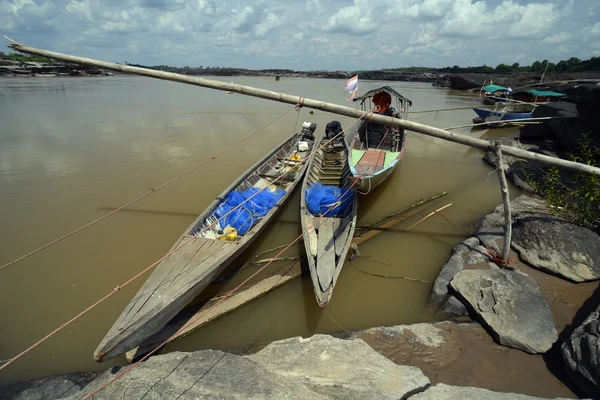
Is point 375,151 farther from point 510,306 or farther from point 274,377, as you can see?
point 274,377

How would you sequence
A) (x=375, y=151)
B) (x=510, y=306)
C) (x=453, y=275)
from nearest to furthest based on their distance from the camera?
(x=510, y=306) → (x=453, y=275) → (x=375, y=151)

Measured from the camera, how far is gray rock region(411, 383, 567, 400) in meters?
3.42

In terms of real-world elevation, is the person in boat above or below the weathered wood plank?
above

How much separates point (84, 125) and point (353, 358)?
22.2 metres

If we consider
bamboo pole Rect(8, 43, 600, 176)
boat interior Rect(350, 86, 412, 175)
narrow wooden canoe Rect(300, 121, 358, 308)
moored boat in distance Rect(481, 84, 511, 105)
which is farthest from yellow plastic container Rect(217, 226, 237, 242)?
moored boat in distance Rect(481, 84, 511, 105)

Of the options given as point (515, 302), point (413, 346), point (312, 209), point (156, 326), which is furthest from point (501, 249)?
point (156, 326)

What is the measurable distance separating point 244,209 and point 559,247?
7.38 m

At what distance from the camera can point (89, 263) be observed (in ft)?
21.7

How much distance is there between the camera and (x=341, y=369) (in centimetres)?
374

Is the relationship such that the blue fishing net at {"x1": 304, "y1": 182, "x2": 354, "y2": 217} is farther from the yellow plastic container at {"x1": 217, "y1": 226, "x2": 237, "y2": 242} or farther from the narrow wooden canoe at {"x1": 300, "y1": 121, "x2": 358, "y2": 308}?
the yellow plastic container at {"x1": 217, "y1": 226, "x2": 237, "y2": 242}

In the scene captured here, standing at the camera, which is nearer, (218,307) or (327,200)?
(218,307)

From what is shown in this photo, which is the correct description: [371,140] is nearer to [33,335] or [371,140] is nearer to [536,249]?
[536,249]

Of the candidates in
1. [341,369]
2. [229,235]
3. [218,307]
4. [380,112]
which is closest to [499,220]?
[341,369]

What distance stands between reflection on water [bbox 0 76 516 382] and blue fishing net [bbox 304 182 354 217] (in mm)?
963
